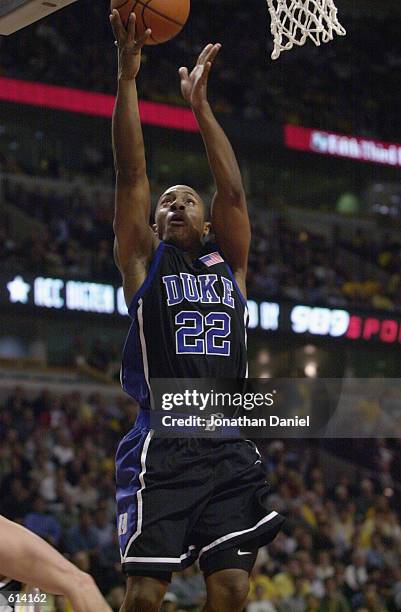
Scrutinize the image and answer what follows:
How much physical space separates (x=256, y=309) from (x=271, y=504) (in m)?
5.12

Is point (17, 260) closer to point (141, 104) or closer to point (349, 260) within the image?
point (141, 104)

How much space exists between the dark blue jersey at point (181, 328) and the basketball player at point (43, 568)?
204 cm

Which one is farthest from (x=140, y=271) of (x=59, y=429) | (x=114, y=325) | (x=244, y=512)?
(x=114, y=325)

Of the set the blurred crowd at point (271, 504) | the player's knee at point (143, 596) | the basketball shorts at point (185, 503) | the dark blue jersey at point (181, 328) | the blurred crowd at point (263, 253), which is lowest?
the blurred crowd at point (271, 504)

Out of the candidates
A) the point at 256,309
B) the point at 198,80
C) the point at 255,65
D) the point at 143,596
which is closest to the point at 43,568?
the point at 143,596

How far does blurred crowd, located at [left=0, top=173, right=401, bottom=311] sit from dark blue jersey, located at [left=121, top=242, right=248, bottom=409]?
11.6 metres

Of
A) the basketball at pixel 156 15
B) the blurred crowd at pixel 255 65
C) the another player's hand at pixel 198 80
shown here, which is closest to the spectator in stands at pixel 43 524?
the another player's hand at pixel 198 80

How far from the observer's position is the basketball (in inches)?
187

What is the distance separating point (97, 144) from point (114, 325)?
4.63 m

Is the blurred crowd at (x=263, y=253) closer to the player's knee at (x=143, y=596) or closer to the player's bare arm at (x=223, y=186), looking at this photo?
the player's bare arm at (x=223, y=186)

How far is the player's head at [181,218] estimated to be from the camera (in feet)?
15.9

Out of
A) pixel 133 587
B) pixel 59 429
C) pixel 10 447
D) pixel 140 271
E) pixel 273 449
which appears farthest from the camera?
pixel 273 449

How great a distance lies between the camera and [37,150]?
21047mm

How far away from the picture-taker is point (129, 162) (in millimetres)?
4602
